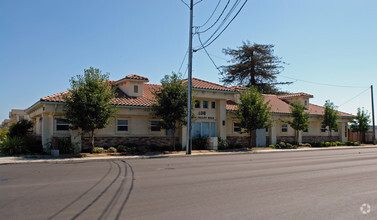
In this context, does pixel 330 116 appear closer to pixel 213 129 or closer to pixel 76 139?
pixel 213 129

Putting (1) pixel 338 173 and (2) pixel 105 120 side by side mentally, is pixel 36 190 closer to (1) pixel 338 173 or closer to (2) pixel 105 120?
(1) pixel 338 173

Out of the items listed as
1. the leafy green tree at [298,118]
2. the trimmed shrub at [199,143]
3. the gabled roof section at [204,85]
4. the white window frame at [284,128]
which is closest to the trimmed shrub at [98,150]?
the trimmed shrub at [199,143]

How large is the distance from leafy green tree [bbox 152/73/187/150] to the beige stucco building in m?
0.99

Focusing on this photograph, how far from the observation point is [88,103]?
2011 cm

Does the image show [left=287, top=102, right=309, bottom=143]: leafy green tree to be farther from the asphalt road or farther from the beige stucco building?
the asphalt road

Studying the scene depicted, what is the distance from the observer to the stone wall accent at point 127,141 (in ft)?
76.1

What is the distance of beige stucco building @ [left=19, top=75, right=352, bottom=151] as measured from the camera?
2216 cm

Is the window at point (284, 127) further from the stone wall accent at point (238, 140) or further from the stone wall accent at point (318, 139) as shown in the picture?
the stone wall accent at point (238, 140)

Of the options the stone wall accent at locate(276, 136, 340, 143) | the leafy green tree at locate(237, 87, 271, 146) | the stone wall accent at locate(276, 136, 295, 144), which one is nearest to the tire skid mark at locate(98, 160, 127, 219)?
the leafy green tree at locate(237, 87, 271, 146)

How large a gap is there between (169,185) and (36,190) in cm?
354

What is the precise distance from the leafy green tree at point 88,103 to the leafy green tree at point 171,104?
12.4 ft

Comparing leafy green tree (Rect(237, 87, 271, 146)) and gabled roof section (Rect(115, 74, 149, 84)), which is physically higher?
gabled roof section (Rect(115, 74, 149, 84))

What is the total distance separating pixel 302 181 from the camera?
10.4 metres

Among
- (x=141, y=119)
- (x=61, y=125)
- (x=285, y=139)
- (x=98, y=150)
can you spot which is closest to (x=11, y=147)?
(x=61, y=125)
